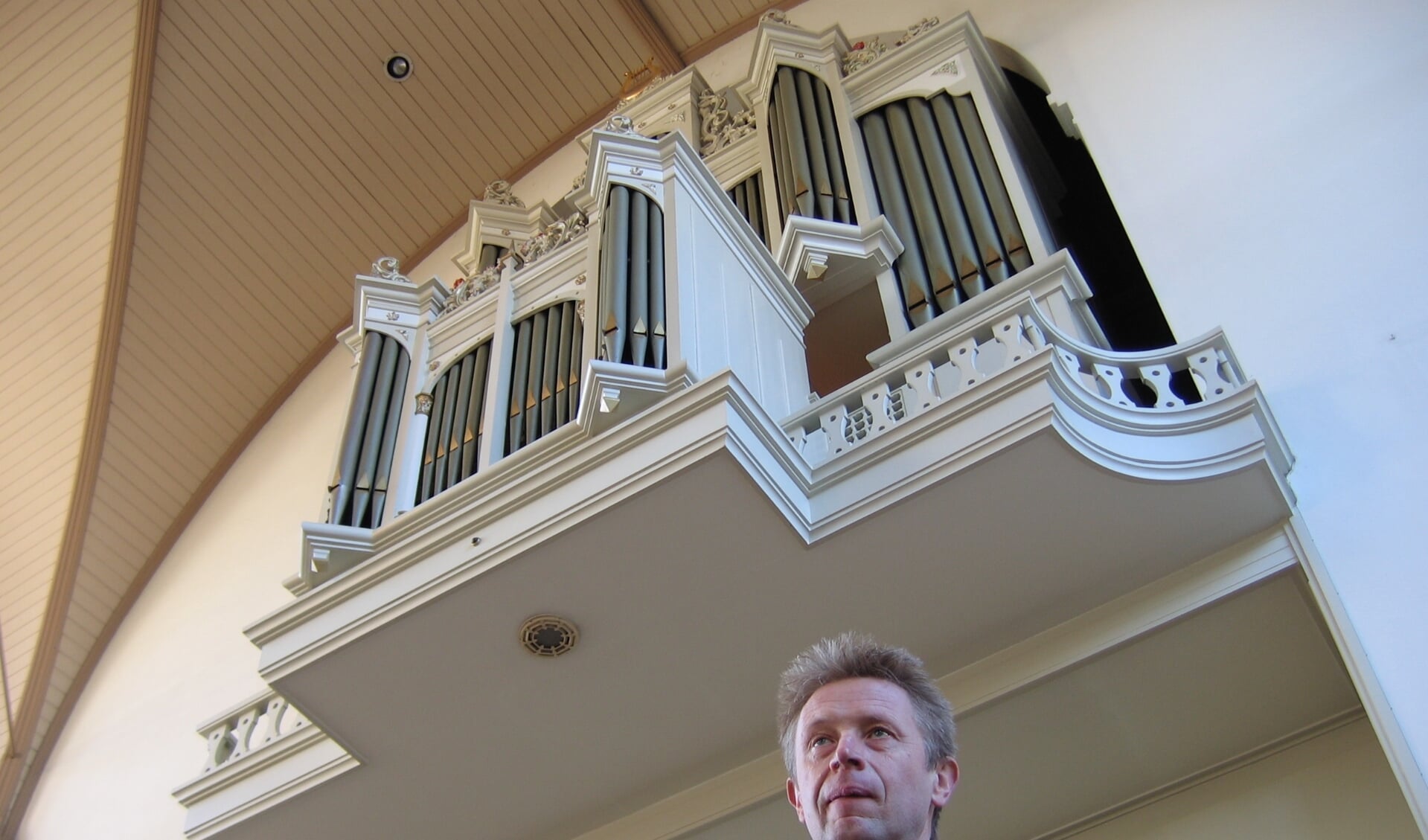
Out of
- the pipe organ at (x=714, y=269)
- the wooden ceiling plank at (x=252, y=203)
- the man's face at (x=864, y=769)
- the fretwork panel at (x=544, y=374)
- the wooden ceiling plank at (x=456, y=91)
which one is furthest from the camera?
→ the wooden ceiling plank at (x=456, y=91)

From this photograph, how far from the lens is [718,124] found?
8805mm

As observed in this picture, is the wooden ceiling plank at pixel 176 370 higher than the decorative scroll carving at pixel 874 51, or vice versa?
the wooden ceiling plank at pixel 176 370

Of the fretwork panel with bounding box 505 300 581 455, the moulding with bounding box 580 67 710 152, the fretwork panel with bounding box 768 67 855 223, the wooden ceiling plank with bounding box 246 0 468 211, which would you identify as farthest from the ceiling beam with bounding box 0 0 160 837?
the fretwork panel with bounding box 768 67 855 223

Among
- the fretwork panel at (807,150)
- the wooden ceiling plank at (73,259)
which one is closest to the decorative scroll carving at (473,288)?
the fretwork panel at (807,150)

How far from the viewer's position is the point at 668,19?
10.9 meters

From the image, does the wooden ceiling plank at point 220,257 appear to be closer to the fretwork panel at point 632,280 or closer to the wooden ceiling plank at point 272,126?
the wooden ceiling plank at point 272,126

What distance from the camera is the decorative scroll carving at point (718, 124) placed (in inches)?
336

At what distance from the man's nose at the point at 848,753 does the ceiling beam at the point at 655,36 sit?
8.79 meters

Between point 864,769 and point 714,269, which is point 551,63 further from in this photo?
point 864,769

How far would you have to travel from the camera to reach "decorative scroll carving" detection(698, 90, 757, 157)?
8.52 metres

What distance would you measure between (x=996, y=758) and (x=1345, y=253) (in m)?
2.55

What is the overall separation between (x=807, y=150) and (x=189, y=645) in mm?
5479

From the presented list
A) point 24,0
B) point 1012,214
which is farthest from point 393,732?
point 24,0

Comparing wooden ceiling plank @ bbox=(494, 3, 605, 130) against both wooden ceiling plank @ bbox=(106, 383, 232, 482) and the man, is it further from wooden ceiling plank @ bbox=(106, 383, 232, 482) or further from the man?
the man
